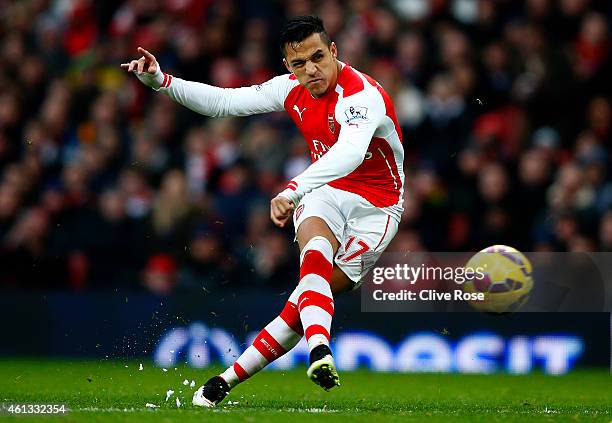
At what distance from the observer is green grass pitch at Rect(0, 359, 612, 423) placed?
680 cm

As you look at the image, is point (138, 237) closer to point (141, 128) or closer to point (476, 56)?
point (141, 128)

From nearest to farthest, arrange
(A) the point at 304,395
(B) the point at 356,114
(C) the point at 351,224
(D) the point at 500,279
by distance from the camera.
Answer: (B) the point at 356,114 → (C) the point at 351,224 → (A) the point at 304,395 → (D) the point at 500,279

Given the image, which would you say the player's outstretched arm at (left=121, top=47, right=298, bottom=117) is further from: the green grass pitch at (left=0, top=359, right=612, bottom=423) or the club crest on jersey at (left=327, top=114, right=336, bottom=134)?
the green grass pitch at (left=0, top=359, right=612, bottom=423)

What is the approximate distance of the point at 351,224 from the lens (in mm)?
7621

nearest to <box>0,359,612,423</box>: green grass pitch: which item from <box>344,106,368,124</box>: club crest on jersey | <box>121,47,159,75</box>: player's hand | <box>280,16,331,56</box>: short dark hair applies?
<box>344,106,368,124</box>: club crest on jersey

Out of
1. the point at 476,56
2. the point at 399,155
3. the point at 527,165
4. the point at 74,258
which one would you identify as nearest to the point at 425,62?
the point at 476,56

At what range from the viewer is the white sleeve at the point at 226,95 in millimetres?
Answer: 7816

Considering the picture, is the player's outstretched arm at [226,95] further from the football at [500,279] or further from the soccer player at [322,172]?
the football at [500,279]

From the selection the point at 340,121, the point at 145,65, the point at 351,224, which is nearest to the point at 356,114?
the point at 340,121

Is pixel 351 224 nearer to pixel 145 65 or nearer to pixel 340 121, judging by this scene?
pixel 340 121

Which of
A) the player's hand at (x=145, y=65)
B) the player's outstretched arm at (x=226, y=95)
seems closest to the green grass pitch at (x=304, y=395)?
the player's outstretched arm at (x=226, y=95)

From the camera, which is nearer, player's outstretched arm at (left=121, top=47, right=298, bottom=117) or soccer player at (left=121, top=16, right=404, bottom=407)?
soccer player at (left=121, top=16, right=404, bottom=407)

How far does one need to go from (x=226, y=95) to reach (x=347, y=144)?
51.5 inches

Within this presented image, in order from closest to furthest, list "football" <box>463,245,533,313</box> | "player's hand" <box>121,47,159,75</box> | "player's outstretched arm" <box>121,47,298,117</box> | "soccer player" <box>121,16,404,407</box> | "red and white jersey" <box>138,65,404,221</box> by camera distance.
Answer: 1. "red and white jersey" <box>138,65,404,221</box>
2. "soccer player" <box>121,16,404,407</box>
3. "player's hand" <box>121,47,159,75</box>
4. "player's outstretched arm" <box>121,47,298,117</box>
5. "football" <box>463,245,533,313</box>
